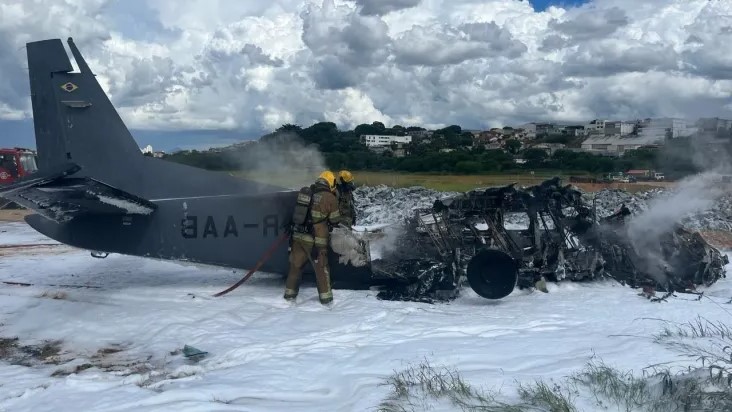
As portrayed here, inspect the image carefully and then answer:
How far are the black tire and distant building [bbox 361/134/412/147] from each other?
186 inches

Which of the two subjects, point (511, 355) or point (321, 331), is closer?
point (511, 355)

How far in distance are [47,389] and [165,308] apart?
298 cm

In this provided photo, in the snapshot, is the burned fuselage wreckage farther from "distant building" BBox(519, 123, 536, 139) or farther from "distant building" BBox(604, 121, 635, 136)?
"distant building" BBox(519, 123, 536, 139)

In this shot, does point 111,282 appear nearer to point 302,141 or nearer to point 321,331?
point 302,141

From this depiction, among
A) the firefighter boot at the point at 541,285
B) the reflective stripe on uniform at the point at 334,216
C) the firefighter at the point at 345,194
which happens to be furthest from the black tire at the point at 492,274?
the firefighter at the point at 345,194

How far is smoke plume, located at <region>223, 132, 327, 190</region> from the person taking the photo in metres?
10.5

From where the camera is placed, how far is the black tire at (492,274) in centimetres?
887

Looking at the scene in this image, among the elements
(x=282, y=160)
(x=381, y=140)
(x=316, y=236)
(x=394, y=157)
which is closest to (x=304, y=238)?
(x=316, y=236)

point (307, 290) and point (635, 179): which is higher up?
point (635, 179)

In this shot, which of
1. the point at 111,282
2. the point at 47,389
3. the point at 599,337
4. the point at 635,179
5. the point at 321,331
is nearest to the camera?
the point at 47,389

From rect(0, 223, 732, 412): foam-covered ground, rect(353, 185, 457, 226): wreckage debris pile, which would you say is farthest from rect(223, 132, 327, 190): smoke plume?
rect(353, 185, 457, 226): wreckage debris pile

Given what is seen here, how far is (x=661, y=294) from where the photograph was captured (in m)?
8.91

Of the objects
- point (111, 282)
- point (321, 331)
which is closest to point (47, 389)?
point (321, 331)

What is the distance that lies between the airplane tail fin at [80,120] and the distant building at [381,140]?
4651 mm
